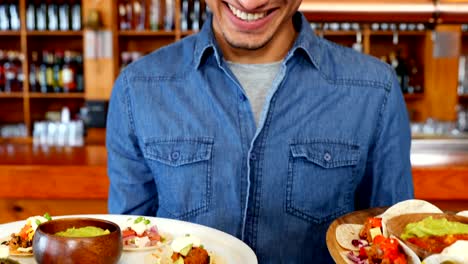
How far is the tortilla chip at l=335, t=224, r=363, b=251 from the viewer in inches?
41.7

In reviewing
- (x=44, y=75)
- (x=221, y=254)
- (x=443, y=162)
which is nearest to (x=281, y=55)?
(x=221, y=254)

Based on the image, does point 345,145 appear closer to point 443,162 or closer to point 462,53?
point 443,162

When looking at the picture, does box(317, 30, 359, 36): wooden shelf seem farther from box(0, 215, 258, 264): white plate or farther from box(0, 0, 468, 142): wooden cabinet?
box(0, 215, 258, 264): white plate

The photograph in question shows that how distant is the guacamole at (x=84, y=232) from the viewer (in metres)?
1.09

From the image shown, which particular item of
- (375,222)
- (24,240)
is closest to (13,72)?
(24,240)

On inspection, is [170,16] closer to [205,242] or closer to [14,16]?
[14,16]

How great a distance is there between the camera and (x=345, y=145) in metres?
1.56

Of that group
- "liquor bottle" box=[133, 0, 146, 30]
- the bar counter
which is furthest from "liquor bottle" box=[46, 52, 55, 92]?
the bar counter

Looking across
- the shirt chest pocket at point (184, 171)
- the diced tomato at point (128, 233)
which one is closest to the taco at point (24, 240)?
the diced tomato at point (128, 233)

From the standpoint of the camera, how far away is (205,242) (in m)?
1.23

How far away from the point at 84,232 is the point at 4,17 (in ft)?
16.7

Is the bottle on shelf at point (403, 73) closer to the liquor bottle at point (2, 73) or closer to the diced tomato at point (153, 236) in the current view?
the liquor bottle at point (2, 73)

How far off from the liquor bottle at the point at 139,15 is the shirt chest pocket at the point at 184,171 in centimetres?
418

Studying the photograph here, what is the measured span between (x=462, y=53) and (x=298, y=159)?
4890 mm
